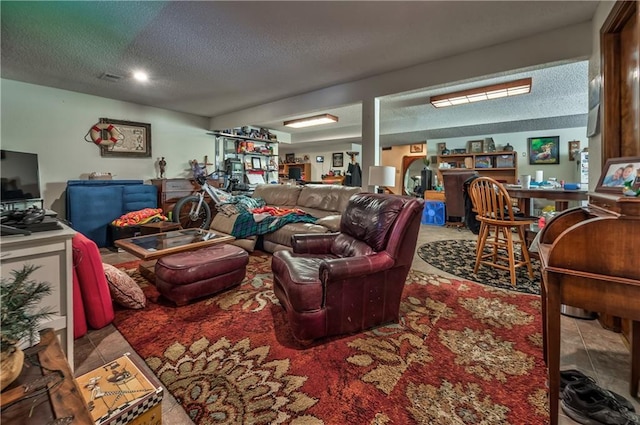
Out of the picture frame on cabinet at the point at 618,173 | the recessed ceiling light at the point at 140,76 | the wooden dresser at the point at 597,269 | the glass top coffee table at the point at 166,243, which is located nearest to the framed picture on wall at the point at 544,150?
the picture frame on cabinet at the point at 618,173

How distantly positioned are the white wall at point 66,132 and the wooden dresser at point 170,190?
672mm

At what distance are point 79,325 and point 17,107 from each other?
425 centimetres

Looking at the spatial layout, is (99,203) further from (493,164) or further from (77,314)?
(493,164)

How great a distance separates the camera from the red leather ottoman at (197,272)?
2.21 metres

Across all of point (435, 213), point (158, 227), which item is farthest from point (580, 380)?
point (435, 213)

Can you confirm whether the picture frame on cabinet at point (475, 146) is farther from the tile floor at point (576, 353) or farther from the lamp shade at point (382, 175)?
the tile floor at point (576, 353)

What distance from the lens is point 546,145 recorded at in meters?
6.79

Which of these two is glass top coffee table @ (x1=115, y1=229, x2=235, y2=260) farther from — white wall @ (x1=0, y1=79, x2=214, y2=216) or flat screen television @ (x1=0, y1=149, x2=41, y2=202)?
white wall @ (x1=0, y1=79, x2=214, y2=216)

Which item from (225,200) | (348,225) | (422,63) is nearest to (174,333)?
(348,225)

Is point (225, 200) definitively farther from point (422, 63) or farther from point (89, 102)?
point (422, 63)

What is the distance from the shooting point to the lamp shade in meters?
3.55

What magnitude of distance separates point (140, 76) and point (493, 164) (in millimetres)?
7885

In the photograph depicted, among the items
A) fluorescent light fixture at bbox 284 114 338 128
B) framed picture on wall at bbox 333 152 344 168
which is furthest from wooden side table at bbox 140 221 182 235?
framed picture on wall at bbox 333 152 344 168

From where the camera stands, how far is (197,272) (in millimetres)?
2262
